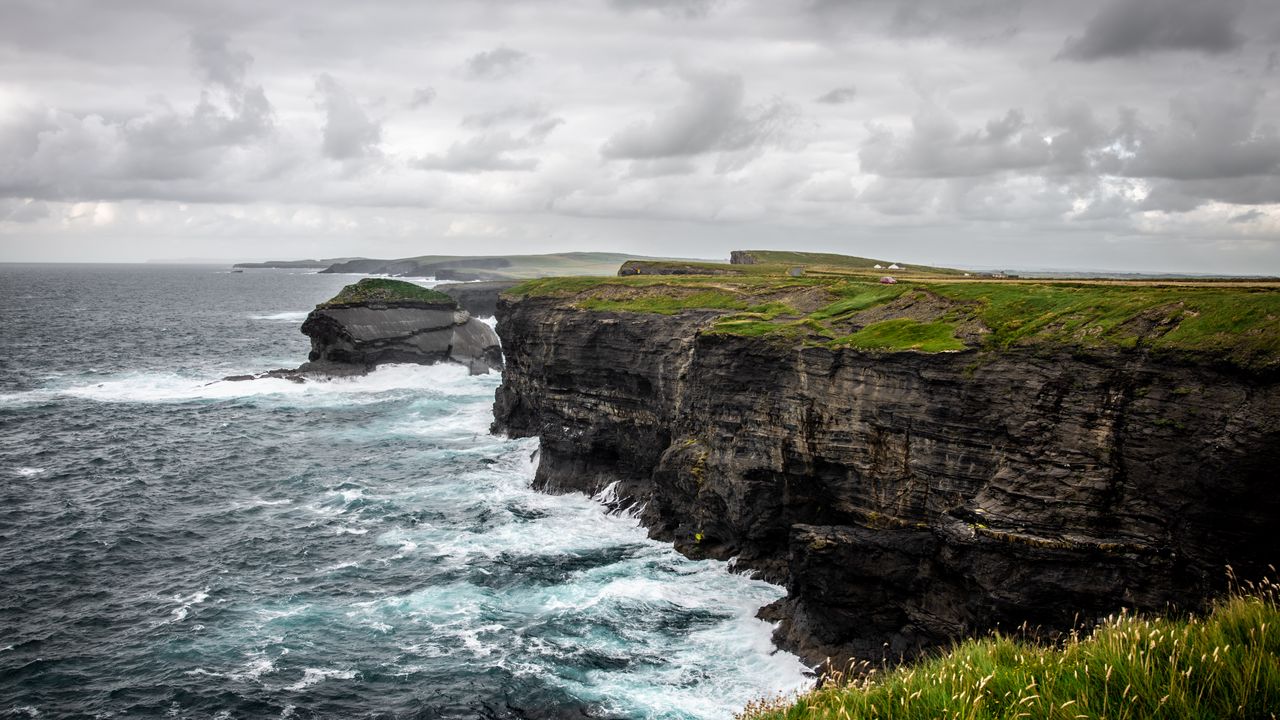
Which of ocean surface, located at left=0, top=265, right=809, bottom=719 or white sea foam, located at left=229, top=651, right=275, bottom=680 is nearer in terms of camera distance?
ocean surface, located at left=0, top=265, right=809, bottom=719

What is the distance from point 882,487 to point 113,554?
35593 millimetres

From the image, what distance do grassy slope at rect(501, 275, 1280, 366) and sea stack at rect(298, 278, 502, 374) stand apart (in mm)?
51805

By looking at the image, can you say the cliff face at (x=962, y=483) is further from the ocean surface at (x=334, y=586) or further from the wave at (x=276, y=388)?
the wave at (x=276, y=388)

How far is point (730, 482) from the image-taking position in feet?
121

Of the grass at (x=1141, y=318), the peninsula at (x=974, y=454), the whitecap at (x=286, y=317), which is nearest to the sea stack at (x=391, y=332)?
the peninsula at (x=974, y=454)

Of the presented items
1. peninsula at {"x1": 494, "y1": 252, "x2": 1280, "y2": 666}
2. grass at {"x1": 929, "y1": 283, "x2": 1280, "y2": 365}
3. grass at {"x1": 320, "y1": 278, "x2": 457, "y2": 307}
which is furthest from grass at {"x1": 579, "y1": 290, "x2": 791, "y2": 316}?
grass at {"x1": 320, "y1": 278, "x2": 457, "y2": 307}

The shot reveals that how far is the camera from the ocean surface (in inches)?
1061

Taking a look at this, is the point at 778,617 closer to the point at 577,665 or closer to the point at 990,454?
the point at 577,665

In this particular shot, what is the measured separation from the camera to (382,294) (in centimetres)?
9550

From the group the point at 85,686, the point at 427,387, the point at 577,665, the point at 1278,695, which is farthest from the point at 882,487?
the point at 427,387

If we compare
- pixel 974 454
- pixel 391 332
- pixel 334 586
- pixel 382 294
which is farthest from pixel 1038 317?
pixel 382 294

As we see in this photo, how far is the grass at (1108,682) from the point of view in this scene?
915 cm

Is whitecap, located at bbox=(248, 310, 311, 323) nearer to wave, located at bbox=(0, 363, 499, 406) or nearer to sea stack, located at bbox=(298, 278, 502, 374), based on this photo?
sea stack, located at bbox=(298, 278, 502, 374)

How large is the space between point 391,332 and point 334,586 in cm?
5979
